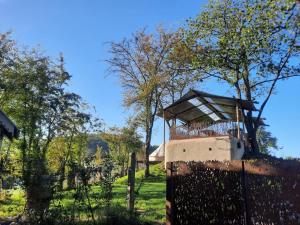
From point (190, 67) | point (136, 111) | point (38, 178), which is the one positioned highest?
point (190, 67)

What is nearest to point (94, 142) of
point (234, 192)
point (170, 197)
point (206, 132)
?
point (206, 132)

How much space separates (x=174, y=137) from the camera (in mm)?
24438

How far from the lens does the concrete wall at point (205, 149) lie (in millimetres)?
21953

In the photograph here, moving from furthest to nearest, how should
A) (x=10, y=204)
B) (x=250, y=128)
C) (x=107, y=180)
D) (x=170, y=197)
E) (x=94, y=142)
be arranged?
(x=94, y=142) → (x=250, y=128) → (x=10, y=204) → (x=107, y=180) → (x=170, y=197)

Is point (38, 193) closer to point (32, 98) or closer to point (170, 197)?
point (170, 197)

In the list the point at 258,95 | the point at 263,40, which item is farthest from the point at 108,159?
the point at 258,95

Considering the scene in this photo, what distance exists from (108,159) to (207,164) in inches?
105

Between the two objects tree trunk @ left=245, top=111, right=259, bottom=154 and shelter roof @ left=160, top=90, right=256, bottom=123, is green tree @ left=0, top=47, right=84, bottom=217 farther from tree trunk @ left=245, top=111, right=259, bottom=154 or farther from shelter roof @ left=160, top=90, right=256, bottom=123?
tree trunk @ left=245, top=111, right=259, bottom=154

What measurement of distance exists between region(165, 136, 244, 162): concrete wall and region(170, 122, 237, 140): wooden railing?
1.00 ft

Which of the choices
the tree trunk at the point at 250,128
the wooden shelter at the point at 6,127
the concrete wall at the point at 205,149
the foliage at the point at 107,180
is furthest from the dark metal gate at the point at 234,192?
the tree trunk at the point at 250,128

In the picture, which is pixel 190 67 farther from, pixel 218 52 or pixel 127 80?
pixel 127 80

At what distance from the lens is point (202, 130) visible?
76.4 feet

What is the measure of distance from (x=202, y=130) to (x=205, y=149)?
1.23 meters

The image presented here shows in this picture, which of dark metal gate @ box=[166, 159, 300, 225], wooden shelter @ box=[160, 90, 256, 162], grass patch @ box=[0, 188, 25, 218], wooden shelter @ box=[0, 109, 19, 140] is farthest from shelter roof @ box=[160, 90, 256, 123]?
wooden shelter @ box=[0, 109, 19, 140]
